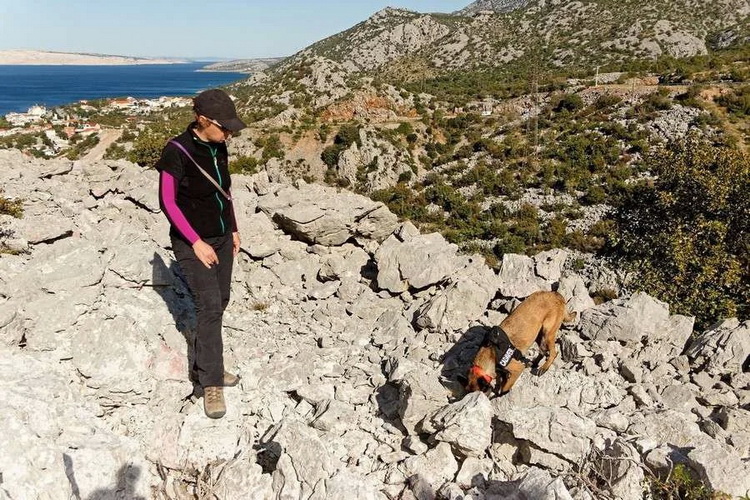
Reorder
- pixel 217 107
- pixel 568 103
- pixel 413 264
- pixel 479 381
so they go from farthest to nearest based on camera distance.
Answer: pixel 568 103 < pixel 413 264 < pixel 479 381 < pixel 217 107

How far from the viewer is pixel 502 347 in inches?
204

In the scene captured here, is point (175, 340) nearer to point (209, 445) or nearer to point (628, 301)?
point (209, 445)

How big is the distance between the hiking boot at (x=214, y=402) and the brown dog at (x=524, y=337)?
9.08 feet

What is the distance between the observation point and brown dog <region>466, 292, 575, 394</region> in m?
5.16

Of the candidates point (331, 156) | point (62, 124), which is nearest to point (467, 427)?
point (331, 156)

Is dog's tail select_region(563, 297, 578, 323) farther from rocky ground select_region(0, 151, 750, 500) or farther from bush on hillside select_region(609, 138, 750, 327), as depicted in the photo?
bush on hillside select_region(609, 138, 750, 327)

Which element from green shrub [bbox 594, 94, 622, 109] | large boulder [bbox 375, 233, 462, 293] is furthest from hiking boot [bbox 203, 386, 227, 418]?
green shrub [bbox 594, 94, 622, 109]

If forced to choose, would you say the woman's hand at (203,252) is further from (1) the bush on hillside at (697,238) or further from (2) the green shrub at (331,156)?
(2) the green shrub at (331,156)

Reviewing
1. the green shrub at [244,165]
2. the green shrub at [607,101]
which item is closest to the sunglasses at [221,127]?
the green shrub at [244,165]

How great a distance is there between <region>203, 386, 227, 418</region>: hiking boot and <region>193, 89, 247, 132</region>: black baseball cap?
9.07ft

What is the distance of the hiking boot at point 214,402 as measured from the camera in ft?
15.3

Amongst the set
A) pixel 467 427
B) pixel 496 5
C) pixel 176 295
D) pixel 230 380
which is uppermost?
pixel 496 5

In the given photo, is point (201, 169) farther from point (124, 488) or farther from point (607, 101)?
point (607, 101)

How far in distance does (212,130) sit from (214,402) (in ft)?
9.26
